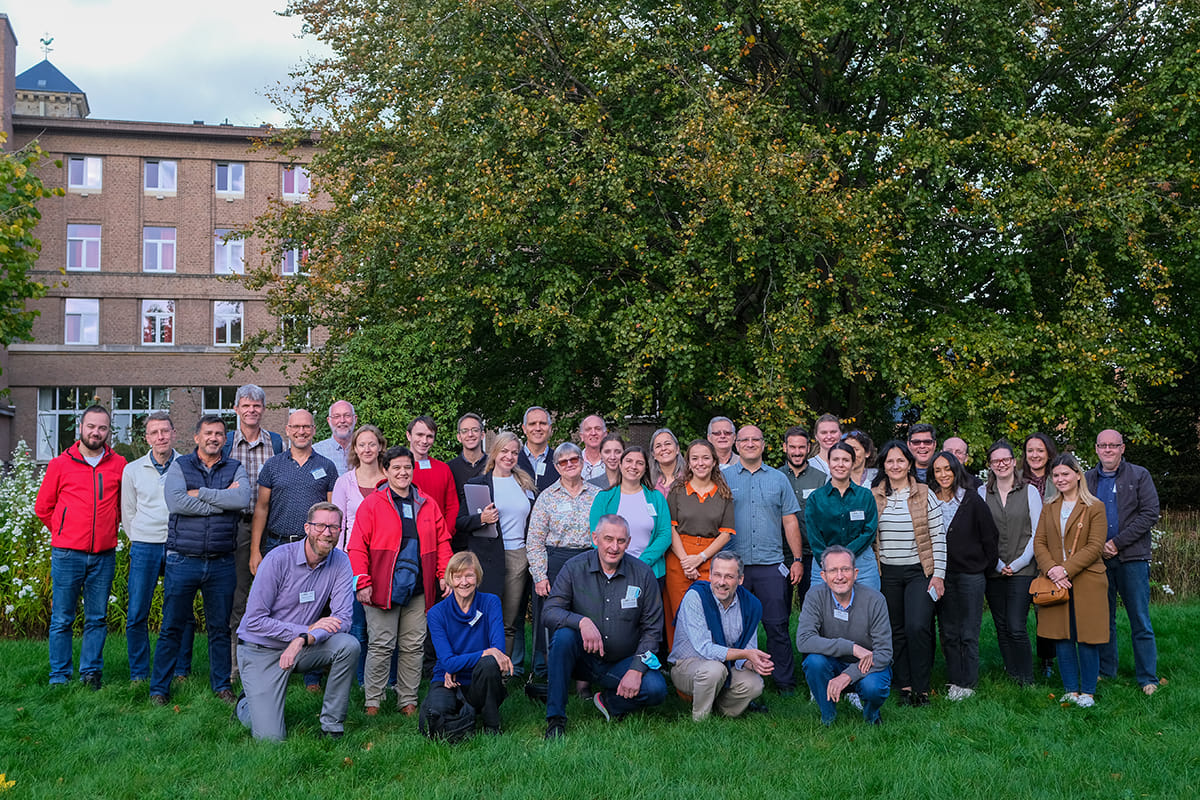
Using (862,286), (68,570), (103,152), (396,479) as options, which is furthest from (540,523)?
(103,152)

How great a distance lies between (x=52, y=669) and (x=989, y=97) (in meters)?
13.6

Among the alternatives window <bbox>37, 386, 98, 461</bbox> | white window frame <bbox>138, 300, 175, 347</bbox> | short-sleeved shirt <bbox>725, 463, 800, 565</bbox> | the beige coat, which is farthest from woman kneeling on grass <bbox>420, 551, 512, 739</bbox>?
white window frame <bbox>138, 300, 175, 347</bbox>

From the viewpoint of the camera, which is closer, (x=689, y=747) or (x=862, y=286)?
(x=689, y=747)

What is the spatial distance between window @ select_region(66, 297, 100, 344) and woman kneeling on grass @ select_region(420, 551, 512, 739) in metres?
37.5

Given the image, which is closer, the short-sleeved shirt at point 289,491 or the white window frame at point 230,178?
the short-sleeved shirt at point 289,491

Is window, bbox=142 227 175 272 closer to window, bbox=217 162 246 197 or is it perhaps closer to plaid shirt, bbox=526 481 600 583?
window, bbox=217 162 246 197

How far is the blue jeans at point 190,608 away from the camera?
6859 mm

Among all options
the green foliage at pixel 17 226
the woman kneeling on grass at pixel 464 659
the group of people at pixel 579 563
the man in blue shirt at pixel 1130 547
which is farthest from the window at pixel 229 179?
the man in blue shirt at pixel 1130 547

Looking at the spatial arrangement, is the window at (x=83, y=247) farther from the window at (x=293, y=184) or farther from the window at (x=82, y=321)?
the window at (x=293, y=184)

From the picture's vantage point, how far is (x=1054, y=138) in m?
12.6

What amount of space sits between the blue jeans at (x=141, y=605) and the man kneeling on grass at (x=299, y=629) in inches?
49.8

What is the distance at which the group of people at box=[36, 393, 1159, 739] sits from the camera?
20.8 feet

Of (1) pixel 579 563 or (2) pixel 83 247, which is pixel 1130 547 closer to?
(1) pixel 579 563

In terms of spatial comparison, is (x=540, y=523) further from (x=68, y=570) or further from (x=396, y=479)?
(x=68, y=570)
